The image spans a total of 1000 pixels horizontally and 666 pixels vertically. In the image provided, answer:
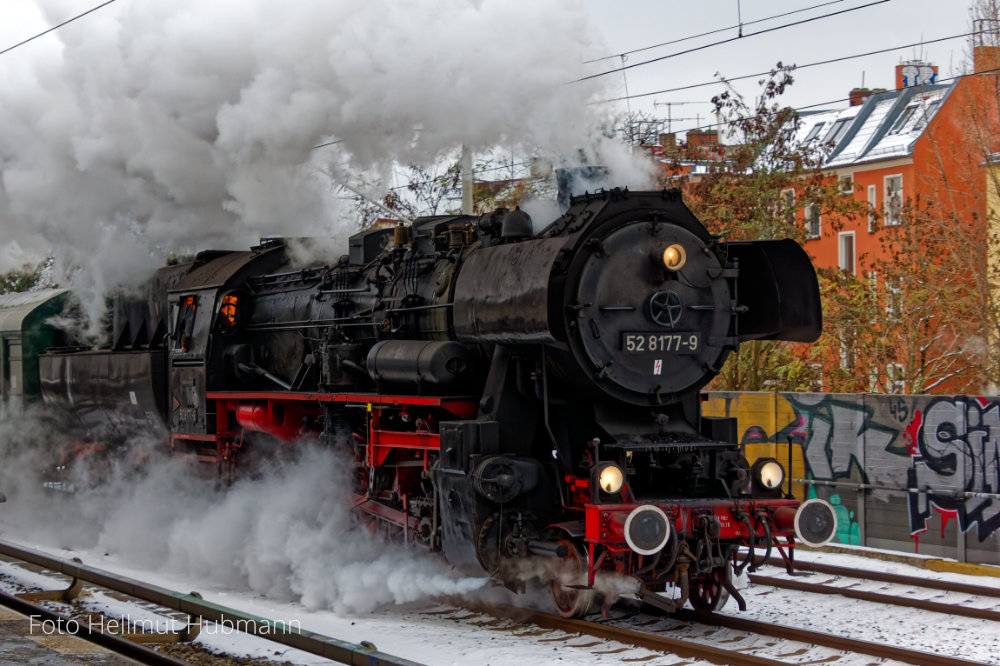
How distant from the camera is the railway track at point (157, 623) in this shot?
6.39 m

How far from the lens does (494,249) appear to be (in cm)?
855

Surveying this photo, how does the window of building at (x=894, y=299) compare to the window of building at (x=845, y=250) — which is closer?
the window of building at (x=894, y=299)

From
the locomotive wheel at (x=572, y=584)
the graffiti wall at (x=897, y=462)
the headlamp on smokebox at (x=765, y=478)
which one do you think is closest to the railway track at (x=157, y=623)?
the locomotive wheel at (x=572, y=584)

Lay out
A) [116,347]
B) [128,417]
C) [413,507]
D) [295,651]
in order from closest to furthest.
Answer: [295,651], [413,507], [128,417], [116,347]

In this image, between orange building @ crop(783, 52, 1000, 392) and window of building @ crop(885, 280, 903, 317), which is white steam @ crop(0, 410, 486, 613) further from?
orange building @ crop(783, 52, 1000, 392)

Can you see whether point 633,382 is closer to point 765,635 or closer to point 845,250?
→ point 765,635

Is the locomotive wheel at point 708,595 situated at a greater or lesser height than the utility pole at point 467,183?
lesser

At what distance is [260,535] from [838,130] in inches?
1124

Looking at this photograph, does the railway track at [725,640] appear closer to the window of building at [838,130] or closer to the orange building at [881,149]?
the orange building at [881,149]

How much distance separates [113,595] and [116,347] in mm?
5476

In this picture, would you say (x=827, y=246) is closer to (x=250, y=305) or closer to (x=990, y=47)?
(x=990, y=47)

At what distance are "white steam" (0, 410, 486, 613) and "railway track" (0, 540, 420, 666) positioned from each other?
122 centimetres

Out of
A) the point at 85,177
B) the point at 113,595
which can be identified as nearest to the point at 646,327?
the point at 113,595

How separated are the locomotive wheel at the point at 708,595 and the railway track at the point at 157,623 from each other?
3.11 metres
